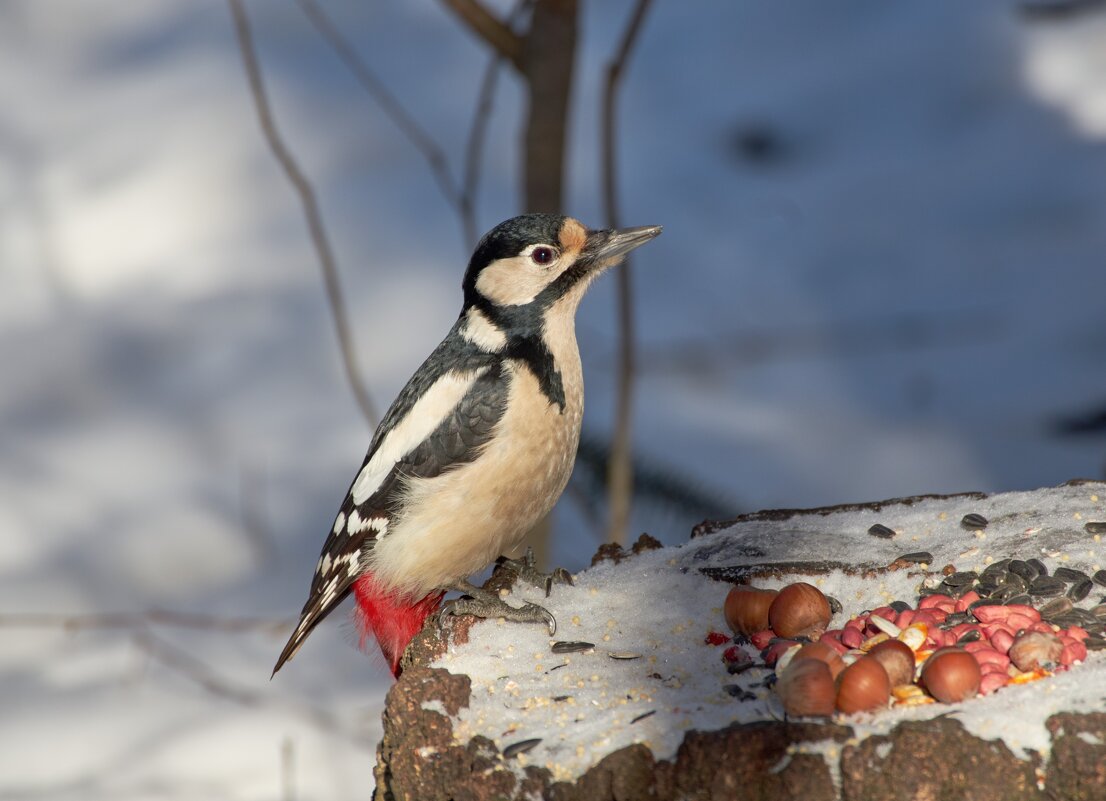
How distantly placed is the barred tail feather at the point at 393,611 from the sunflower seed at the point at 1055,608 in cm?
121

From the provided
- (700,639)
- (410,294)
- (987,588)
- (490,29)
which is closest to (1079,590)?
(987,588)

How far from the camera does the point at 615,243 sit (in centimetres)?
307

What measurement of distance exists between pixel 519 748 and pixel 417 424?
3.19 ft

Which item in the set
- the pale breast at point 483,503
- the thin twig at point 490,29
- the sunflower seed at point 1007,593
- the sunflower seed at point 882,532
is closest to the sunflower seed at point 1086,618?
the sunflower seed at point 1007,593

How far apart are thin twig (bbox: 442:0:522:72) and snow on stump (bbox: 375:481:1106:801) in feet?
5.77

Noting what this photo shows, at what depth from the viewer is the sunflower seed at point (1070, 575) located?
2492 mm

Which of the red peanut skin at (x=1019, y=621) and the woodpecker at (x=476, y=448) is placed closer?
the red peanut skin at (x=1019, y=621)

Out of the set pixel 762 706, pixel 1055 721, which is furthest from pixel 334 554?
pixel 1055 721

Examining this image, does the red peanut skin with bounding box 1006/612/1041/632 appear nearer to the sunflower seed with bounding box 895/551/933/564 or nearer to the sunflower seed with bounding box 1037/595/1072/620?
the sunflower seed with bounding box 1037/595/1072/620

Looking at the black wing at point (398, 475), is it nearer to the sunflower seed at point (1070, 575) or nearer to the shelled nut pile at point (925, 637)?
the shelled nut pile at point (925, 637)

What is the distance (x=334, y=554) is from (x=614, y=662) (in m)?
0.81

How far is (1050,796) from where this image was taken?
6.10 feet

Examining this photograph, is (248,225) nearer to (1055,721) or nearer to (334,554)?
(334,554)

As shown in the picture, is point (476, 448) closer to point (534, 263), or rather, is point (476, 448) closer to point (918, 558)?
point (534, 263)
